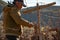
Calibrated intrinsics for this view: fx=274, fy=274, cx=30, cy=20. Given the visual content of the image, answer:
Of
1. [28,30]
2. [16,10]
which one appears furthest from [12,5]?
[28,30]

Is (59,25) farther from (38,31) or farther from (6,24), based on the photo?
(6,24)

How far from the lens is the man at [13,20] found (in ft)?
16.6

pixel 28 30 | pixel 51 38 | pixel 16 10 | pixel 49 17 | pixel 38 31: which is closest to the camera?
pixel 16 10

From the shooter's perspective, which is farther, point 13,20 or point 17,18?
point 13,20

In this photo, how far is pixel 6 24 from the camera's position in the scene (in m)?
5.24

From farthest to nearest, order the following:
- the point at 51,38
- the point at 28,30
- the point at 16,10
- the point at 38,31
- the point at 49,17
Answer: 1. the point at 49,17
2. the point at 28,30
3. the point at 51,38
4. the point at 38,31
5. the point at 16,10

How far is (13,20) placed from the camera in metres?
5.14

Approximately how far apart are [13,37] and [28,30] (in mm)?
4021

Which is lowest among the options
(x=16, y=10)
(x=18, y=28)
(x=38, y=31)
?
(x=38, y=31)

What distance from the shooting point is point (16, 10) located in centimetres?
507

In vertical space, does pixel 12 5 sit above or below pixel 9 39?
above

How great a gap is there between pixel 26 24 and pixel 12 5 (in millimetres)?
441

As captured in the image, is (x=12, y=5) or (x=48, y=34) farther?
(x=48, y=34)

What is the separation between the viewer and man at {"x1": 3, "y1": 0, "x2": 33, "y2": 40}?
199 inches
